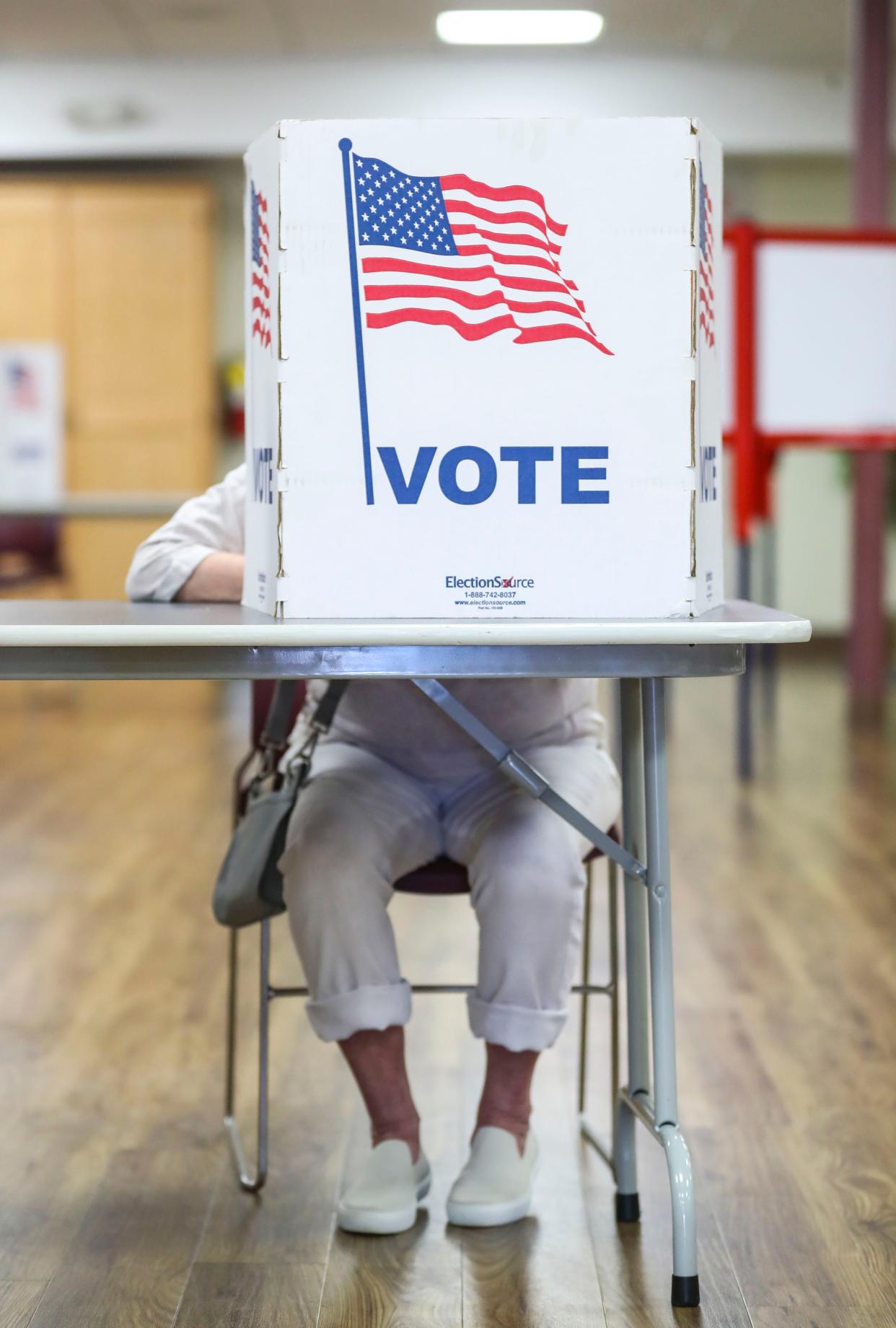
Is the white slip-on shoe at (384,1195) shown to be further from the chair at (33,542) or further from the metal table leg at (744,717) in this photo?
the chair at (33,542)

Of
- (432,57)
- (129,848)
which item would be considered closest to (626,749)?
(129,848)

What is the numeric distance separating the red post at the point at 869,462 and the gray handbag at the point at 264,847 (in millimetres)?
3787

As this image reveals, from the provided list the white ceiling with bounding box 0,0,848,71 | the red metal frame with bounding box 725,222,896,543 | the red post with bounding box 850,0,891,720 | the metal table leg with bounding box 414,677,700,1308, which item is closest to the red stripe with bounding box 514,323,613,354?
the metal table leg with bounding box 414,677,700,1308

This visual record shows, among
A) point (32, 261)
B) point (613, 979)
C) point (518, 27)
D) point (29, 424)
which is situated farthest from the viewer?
point (32, 261)

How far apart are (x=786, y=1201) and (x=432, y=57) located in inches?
232

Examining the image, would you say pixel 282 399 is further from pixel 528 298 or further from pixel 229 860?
pixel 229 860

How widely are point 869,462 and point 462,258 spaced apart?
4.76 m

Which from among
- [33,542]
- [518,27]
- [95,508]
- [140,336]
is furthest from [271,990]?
[140,336]

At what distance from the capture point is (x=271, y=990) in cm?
157

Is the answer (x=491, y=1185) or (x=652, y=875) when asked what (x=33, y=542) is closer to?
(x=491, y=1185)

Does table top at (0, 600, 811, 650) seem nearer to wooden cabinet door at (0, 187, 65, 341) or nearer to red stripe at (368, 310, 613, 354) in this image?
red stripe at (368, 310, 613, 354)

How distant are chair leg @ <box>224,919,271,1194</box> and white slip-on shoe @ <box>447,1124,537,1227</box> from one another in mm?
214

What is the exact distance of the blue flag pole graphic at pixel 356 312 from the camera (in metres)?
1.09

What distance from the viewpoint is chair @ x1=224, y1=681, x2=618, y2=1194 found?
1.46 metres
